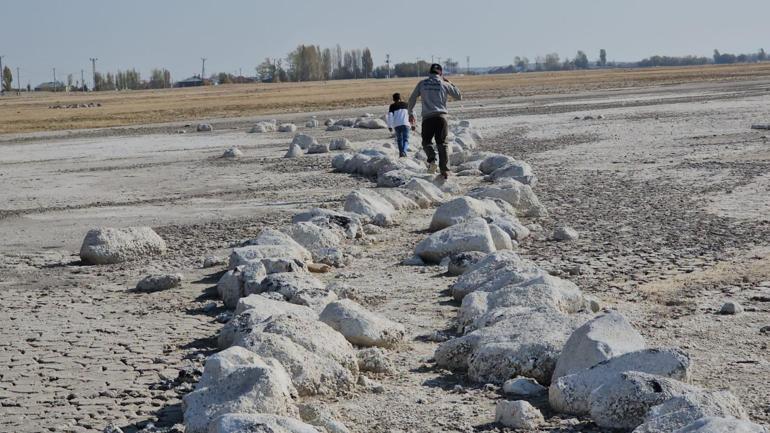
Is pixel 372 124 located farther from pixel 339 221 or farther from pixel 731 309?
pixel 731 309

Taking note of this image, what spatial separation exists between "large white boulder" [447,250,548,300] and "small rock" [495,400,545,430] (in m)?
2.37

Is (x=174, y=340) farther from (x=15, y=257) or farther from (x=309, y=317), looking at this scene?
(x=15, y=257)

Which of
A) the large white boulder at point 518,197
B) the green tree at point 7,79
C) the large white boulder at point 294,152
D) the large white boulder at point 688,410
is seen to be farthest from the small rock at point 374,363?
the green tree at point 7,79

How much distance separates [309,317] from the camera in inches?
280

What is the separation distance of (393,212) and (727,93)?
3887 centimetres

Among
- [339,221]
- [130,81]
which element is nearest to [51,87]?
[130,81]

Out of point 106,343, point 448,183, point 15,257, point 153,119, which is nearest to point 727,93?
point 153,119

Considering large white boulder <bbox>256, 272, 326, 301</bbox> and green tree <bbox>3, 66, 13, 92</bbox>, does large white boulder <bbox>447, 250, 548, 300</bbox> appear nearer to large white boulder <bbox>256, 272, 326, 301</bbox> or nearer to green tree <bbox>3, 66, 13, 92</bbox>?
large white boulder <bbox>256, 272, 326, 301</bbox>

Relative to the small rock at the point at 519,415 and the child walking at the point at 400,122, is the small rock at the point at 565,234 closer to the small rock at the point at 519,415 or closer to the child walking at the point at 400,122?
the small rock at the point at 519,415

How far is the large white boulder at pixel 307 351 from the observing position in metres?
6.07

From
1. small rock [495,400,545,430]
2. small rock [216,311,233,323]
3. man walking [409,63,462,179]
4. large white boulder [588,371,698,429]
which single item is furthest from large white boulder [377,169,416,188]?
large white boulder [588,371,698,429]

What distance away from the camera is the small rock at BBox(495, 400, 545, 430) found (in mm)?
5426

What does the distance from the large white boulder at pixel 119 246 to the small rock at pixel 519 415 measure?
244 inches

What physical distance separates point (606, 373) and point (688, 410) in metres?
0.74
